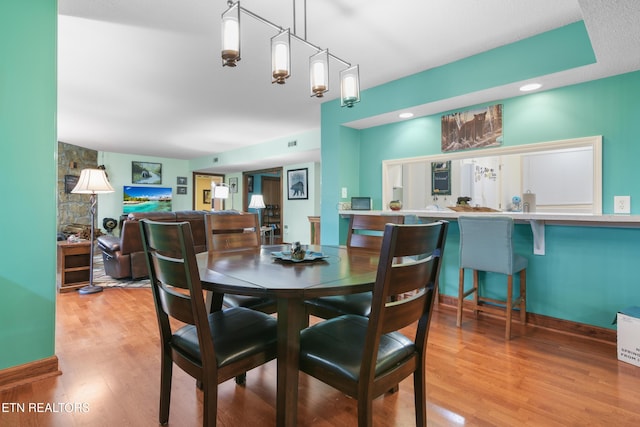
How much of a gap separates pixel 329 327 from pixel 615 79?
2855mm

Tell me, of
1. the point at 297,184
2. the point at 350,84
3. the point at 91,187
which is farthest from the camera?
the point at 297,184

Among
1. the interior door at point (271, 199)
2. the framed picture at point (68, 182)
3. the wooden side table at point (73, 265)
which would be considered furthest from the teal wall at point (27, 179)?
the interior door at point (271, 199)

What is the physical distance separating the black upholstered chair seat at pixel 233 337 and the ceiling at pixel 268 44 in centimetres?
192

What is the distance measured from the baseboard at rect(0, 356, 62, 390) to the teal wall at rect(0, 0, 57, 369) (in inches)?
1.2

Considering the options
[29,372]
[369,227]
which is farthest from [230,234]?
[29,372]

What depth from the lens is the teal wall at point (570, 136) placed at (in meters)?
2.35

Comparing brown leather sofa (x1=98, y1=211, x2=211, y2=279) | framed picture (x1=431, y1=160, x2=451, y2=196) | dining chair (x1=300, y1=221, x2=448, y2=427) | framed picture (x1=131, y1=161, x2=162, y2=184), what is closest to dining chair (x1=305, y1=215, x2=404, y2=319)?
dining chair (x1=300, y1=221, x2=448, y2=427)

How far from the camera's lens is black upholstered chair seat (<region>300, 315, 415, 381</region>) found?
1135 mm

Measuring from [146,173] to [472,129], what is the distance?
26.1 ft

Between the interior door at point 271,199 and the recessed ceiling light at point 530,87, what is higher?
the recessed ceiling light at point 530,87

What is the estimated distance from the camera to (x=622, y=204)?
93.7 inches

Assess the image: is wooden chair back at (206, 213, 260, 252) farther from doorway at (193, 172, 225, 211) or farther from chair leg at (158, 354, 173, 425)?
doorway at (193, 172, 225, 211)

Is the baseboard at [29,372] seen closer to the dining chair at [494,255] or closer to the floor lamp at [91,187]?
the floor lamp at [91,187]

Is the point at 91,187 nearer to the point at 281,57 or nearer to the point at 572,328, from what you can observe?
the point at 281,57
